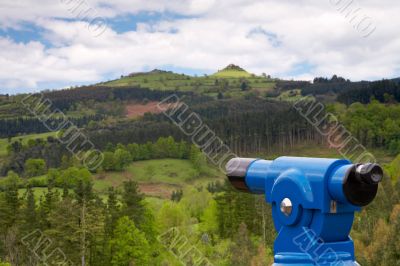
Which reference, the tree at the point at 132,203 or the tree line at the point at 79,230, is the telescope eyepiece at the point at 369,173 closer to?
the tree line at the point at 79,230

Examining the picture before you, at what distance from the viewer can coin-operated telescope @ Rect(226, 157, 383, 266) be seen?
3.53 m

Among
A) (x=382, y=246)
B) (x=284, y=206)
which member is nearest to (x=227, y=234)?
(x=382, y=246)

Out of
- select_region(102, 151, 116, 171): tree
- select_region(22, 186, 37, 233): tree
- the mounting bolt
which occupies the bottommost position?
select_region(22, 186, 37, 233): tree

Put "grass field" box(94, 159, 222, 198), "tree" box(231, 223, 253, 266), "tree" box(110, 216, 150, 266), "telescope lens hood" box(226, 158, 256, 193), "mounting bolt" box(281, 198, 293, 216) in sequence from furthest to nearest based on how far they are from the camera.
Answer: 1. "grass field" box(94, 159, 222, 198)
2. "tree" box(110, 216, 150, 266)
3. "tree" box(231, 223, 253, 266)
4. "telescope lens hood" box(226, 158, 256, 193)
5. "mounting bolt" box(281, 198, 293, 216)

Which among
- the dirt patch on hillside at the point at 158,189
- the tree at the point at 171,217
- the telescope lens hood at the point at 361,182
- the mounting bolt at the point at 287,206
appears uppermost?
the telescope lens hood at the point at 361,182

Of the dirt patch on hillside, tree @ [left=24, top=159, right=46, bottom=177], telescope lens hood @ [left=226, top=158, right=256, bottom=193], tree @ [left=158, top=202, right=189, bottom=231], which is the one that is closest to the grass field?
the dirt patch on hillside

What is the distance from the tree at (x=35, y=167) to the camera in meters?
182

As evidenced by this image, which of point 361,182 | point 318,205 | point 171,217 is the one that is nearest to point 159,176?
point 171,217

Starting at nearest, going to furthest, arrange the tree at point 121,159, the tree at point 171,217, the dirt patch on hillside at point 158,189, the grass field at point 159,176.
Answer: the tree at point 171,217 < the dirt patch on hillside at point 158,189 < the grass field at point 159,176 < the tree at point 121,159

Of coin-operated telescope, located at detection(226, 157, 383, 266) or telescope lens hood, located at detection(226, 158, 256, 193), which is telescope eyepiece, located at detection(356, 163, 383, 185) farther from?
telescope lens hood, located at detection(226, 158, 256, 193)

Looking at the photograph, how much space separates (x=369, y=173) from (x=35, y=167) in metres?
189

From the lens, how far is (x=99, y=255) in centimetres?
5931


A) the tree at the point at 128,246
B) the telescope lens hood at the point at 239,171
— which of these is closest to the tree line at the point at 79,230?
the tree at the point at 128,246

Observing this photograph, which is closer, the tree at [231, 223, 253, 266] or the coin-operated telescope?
the coin-operated telescope
